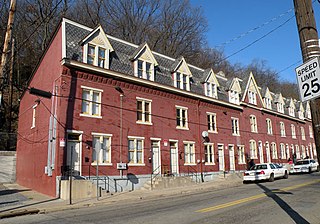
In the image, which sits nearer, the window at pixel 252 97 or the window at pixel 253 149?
the window at pixel 253 149

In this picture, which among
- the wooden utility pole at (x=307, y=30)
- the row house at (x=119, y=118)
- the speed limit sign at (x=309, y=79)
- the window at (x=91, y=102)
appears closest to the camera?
the speed limit sign at (x=309, y=79)

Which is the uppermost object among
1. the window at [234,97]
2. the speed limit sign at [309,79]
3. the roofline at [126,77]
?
the window at [234,97]

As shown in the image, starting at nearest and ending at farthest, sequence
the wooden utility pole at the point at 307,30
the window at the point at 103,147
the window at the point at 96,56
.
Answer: the wooden utility pole at the point at 307,30 → the window at the point at 103,147 → the window at the point at 96,56

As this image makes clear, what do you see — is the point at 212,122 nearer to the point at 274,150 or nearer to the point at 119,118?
the point at 119,118

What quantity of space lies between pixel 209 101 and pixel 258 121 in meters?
11.5

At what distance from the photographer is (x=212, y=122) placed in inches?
1145

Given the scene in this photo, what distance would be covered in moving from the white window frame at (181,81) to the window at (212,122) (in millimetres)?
4288

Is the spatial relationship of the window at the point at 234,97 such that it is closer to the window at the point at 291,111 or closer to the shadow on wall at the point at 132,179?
the shadow on wall at the point at 132,179

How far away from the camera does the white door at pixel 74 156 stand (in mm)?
17422

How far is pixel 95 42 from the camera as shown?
20.0 metres

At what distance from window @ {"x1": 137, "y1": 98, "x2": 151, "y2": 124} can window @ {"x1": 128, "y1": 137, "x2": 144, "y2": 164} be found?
1.59m

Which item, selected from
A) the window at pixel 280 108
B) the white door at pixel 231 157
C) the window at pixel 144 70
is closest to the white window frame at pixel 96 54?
the window at pixel 144 70

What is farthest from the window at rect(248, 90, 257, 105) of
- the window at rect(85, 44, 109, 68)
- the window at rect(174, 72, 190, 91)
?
the window at rect(85, 44, 109, 68)

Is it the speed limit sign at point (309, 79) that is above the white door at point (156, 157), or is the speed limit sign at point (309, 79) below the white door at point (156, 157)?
above
